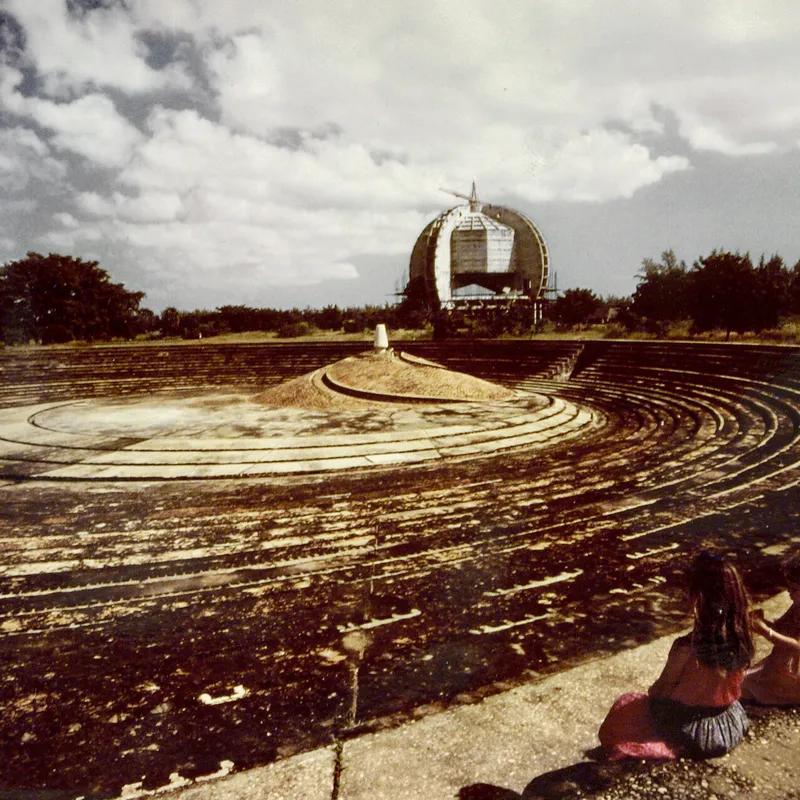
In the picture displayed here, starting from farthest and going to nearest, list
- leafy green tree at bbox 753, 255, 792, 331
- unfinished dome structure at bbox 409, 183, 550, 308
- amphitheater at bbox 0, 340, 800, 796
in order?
unfinished dome structure at bbox 409, 183, 550, 308 < leafy green tree at bbox 753, 255, 792, 331 < amphitheater at bbox 0, 340, 800, 796

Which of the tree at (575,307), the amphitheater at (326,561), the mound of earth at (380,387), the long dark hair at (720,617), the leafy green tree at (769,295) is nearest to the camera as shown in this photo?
the long dark hair at (720,617)

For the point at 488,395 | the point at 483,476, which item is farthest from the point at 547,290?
the point at 483,476

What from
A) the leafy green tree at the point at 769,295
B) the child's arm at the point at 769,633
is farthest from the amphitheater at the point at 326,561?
the leafy green tree at the point at 769,295

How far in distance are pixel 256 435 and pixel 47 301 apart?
33.1 metres

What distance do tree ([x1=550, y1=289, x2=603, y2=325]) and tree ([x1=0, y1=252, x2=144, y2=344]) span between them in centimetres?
3569

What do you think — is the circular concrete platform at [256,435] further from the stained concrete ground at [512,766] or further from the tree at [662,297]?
the tree at [662,297]

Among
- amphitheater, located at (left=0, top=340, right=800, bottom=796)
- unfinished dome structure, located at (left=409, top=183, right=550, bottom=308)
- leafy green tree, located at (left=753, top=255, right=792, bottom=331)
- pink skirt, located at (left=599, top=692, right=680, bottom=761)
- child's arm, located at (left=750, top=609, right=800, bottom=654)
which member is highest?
unfinished dome structure, located at (left=409, top=183, right=550, bottom=308)

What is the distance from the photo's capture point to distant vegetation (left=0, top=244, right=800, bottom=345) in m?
25.4

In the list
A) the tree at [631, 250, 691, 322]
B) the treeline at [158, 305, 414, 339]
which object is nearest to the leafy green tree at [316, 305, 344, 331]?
the treeline at [158, 305, 414, 339]

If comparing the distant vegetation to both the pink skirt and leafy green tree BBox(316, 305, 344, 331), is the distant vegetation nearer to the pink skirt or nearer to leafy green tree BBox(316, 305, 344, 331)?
leafy green tree BBox(316, 305, 344, 331)

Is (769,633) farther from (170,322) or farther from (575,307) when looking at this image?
(170,322)

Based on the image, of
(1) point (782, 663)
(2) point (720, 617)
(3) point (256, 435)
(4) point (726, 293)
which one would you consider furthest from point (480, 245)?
(2) point (720, 617)

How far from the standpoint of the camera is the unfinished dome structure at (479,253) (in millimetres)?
55156

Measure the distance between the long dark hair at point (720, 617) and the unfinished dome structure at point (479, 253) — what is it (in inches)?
2063
